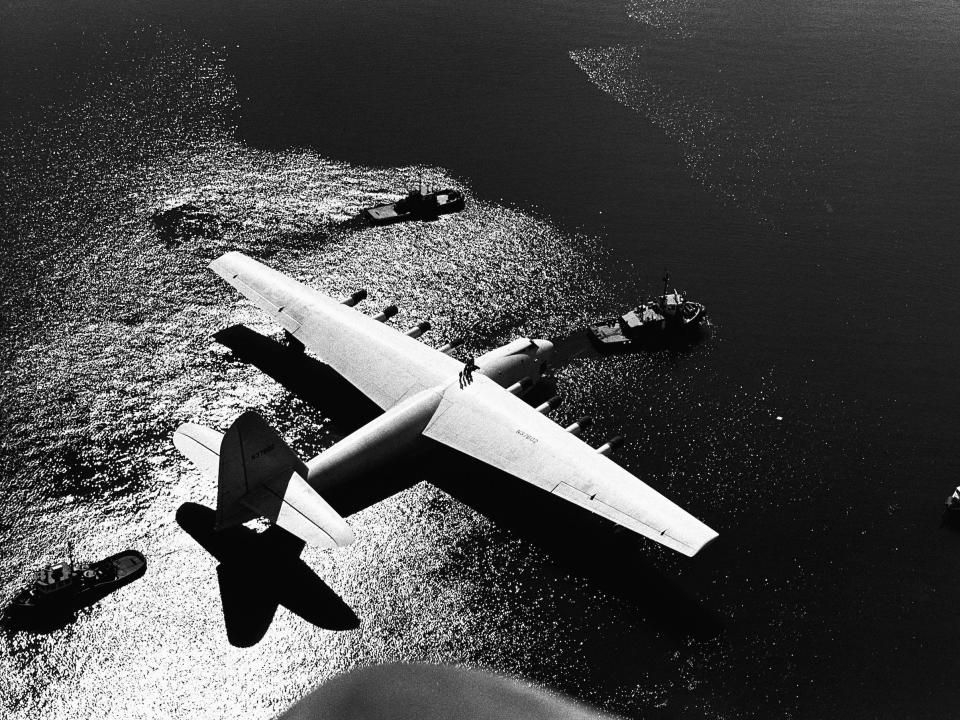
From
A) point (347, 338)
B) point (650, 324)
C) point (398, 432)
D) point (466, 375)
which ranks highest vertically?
point (466, 375)

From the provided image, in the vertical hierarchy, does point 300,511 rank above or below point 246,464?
below

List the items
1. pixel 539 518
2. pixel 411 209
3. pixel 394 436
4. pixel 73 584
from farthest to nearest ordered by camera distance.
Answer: pixel 411 209 → pixel 394 436 → pixel 539 518 → pixel 73 584

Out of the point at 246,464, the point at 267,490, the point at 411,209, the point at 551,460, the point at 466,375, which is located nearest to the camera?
the point at 246,464

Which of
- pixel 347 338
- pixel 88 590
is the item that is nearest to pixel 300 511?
pixel 88 590

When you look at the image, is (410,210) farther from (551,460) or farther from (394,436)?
(551,460)

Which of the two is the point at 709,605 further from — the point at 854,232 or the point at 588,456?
the point at 854,232

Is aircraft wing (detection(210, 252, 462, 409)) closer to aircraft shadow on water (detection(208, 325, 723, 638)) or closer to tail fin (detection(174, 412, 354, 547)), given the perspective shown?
aircraft shadow on water (detection(208, 325, 723, 638))

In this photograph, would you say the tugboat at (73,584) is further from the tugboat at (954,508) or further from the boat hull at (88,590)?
the tugboat at (954,508)
